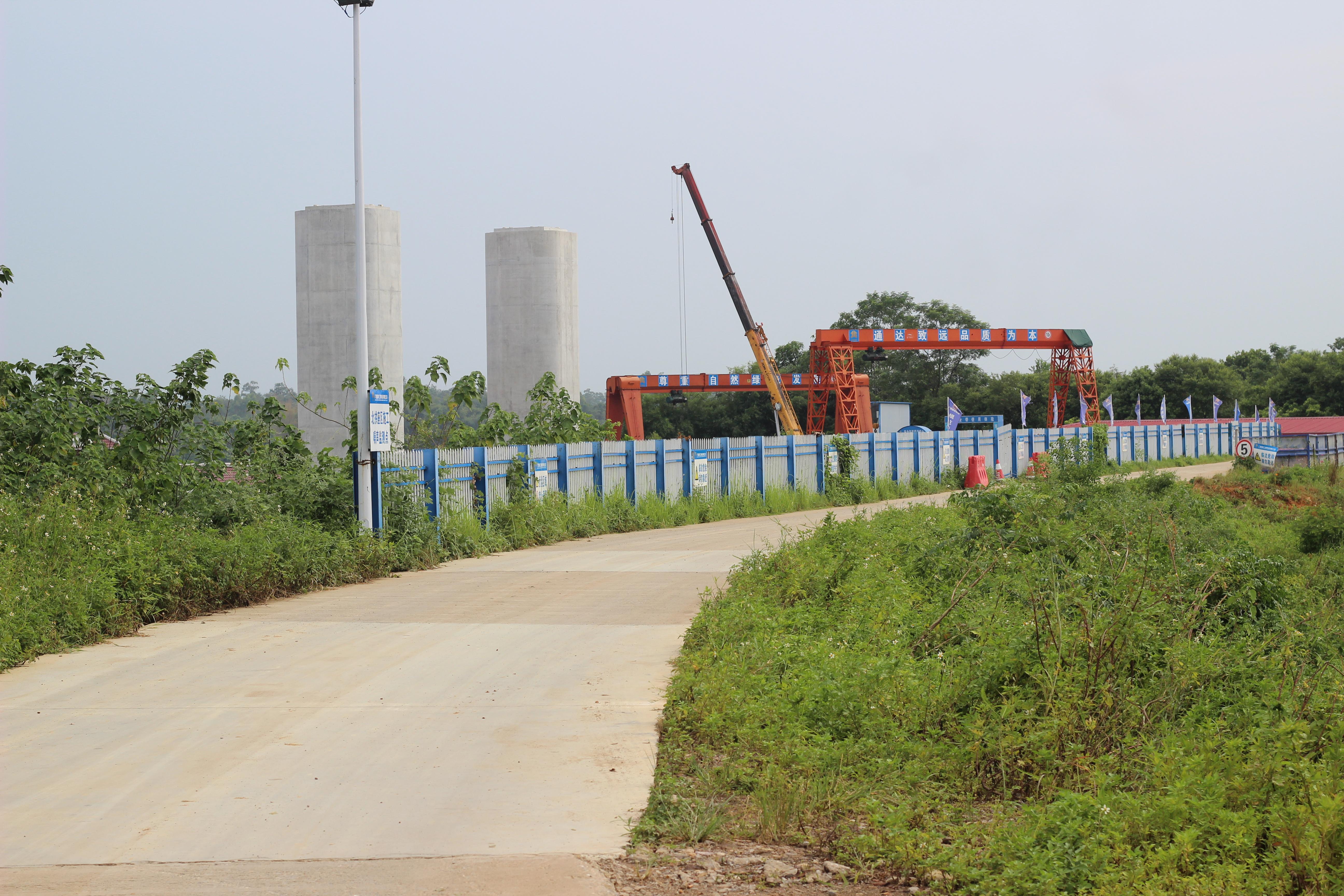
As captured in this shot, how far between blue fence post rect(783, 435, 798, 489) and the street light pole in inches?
642

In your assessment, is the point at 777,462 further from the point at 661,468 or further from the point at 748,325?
the point at 748,325

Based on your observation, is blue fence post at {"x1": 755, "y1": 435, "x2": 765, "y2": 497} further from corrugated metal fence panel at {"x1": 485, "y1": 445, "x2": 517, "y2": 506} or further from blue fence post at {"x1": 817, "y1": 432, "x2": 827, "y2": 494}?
corrugated metal fence panel at {"x1": 485, "y1": 445, "x2": 517, "y2": 506}

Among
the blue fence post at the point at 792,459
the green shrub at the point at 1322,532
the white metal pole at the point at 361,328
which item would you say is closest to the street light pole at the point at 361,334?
the white metal pole at the point at 361,328

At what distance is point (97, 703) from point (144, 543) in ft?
12.5

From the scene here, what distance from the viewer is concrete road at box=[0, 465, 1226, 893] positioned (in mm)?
4852

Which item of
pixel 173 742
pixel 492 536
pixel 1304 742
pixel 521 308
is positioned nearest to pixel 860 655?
pixel 1304 742

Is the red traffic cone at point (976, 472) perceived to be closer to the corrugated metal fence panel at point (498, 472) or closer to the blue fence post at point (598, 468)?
the blue fence post at point (598, 468)

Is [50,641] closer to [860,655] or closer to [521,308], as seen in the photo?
[860,655]

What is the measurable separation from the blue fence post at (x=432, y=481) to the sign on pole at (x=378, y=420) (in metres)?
1.88

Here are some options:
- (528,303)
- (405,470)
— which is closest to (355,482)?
(405,470)

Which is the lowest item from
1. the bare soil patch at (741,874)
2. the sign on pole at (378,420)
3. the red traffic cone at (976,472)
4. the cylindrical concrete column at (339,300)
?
the bare soil patch at (741,874)

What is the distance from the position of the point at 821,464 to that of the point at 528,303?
41.9 ft

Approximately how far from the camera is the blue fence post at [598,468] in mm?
22672

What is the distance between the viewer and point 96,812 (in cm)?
534
